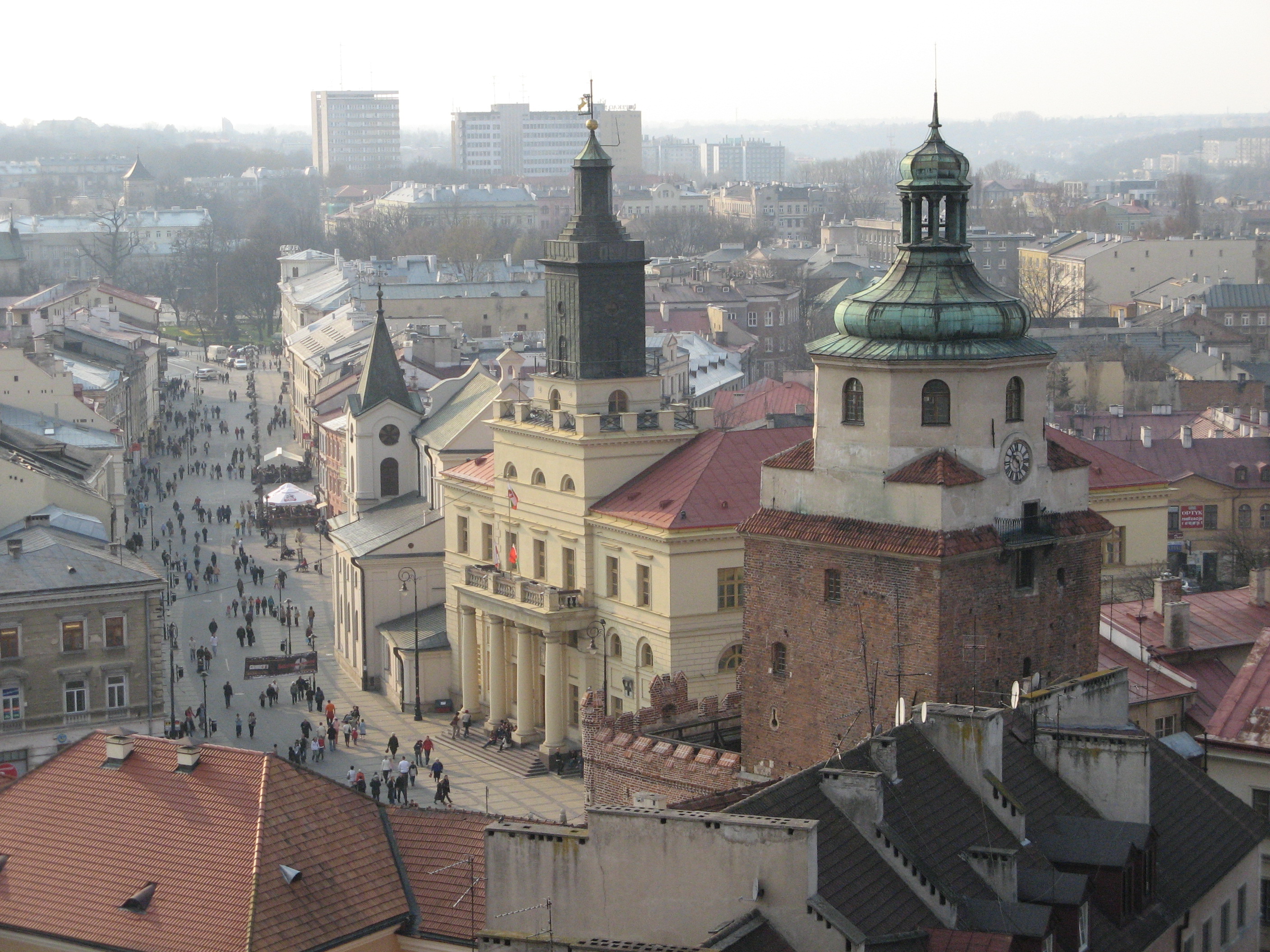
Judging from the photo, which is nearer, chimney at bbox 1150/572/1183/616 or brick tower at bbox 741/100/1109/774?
brick tower at bbox 741/100/1109/774

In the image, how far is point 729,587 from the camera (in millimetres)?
60531

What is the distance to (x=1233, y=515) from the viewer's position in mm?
85188

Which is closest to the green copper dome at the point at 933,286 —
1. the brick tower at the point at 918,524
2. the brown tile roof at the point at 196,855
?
the brick tower at the point at 918,524

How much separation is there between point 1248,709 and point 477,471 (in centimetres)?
3280

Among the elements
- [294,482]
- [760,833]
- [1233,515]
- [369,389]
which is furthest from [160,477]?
[760,833]

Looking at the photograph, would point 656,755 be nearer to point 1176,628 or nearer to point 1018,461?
point 1018,461

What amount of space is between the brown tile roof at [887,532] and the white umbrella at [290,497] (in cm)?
6308

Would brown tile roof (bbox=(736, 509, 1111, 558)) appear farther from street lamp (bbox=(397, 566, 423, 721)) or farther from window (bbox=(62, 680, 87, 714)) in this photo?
street lamp (bbox=(397, 566, 423, 721))

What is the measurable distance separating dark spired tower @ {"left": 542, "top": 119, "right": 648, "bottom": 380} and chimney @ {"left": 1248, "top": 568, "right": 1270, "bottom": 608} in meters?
→ 19.4

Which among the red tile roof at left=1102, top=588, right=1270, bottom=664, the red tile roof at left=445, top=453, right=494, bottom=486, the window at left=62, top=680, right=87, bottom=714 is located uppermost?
the red tile roof at left=445, top=453, right=494, bottom=486

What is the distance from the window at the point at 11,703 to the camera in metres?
60.9

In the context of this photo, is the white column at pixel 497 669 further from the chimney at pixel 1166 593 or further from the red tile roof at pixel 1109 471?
the chimney at pixel 1166 593

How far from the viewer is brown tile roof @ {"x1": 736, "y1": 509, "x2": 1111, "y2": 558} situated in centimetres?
3919

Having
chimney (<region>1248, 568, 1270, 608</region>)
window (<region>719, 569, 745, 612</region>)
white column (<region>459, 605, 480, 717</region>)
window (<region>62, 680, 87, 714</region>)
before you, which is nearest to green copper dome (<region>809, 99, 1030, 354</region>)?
chimney (<region>1248, 568, 1270, 608</region>)
